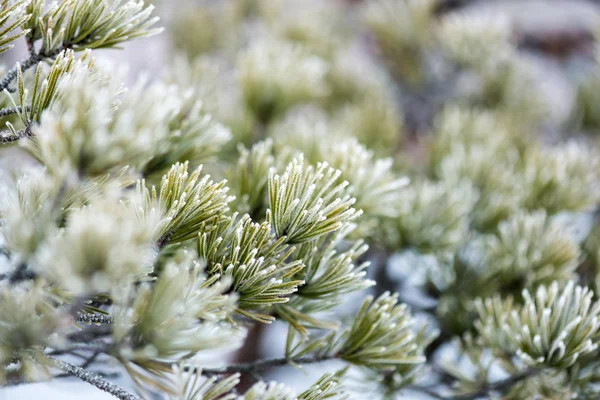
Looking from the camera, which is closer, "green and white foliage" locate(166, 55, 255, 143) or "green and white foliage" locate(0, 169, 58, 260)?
"green and white foliage" locate(0, 169, 58, 260)

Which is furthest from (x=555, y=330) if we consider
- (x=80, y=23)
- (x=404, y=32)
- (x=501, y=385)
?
(x=404, y=32)

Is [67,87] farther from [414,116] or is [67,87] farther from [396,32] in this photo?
[414,116]

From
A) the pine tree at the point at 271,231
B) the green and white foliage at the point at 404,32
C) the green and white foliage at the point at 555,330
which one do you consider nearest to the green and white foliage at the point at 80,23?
the pine tree at the point at 271,231

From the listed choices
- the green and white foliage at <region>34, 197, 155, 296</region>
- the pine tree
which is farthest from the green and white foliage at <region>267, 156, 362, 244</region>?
the green and white foliage at <region>34, 197, 155, 296</region>

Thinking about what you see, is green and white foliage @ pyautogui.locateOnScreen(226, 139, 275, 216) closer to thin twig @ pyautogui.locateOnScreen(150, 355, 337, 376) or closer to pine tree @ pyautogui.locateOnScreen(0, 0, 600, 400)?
pine tree @ pyautogui.locateOnScreen(0, 0, 600, 400)

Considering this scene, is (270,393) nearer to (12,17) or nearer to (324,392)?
(324,392)

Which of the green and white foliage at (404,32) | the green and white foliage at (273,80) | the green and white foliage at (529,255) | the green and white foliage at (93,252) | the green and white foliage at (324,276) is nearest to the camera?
the green and white foliage at (93,252)

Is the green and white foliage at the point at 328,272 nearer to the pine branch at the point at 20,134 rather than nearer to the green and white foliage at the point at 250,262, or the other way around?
the green and white foliage at the point at 250,262
